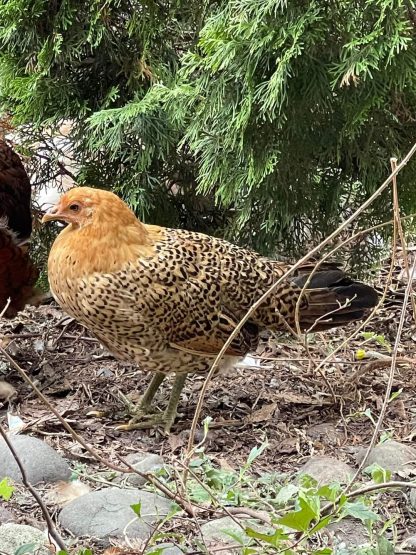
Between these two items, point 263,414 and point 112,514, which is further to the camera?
point 263,414

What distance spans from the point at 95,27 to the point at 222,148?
978 millimetres

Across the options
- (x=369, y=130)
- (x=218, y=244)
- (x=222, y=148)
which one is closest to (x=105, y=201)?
(x=218, y=244)

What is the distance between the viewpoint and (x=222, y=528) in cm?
247

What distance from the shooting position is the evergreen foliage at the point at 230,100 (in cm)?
358

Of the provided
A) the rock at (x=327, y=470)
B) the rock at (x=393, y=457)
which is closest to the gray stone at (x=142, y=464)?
the rock at (x=327, y=470)

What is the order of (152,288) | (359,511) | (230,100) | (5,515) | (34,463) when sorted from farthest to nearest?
(230,100) < (152,288) < (34,463) < (5,515) < (359,511)

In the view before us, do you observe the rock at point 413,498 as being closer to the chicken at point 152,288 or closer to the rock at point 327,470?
the rock at point 327,470

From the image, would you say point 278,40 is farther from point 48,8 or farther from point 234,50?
point 48,8

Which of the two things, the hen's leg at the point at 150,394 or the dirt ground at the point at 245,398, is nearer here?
the dirt ground at the point at 245,398

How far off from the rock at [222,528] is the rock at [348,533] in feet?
0.75

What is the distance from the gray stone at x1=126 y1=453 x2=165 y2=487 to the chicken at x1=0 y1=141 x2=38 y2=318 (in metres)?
1.05

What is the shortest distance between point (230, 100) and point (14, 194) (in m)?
1.10

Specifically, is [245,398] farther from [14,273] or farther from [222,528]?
[222,528]

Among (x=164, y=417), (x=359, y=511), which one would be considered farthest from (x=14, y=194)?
(x=359, y=511)
